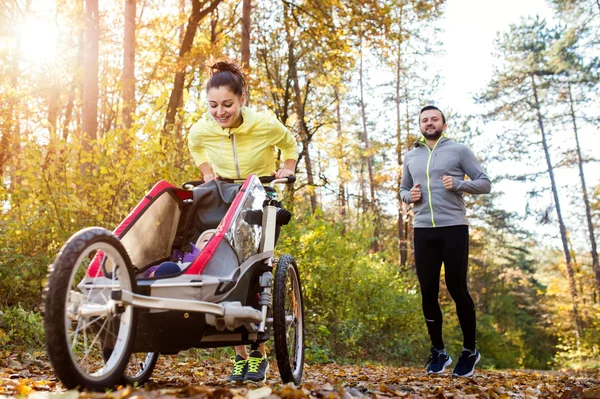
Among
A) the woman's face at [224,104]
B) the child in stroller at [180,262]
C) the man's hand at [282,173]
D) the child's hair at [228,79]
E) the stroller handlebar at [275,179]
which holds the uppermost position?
the child's hair at [228,79]

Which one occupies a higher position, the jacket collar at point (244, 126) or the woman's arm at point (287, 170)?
the jacket collar at point (244, 126)

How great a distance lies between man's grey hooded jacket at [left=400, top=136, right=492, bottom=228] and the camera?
5.11 meters

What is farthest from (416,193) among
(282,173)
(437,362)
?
(282,173)

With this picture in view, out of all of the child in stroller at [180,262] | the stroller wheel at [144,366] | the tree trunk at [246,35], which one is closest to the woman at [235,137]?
the stroller wheel at [144,366]

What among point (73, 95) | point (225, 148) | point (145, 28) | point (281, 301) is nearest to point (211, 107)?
point (225, 148)

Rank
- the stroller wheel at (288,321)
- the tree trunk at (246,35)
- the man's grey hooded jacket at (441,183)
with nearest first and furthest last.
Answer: the stroller wheel at (288,321) → the man's grey hooded jacket at (441,183) → the tree trunk at (246,35)

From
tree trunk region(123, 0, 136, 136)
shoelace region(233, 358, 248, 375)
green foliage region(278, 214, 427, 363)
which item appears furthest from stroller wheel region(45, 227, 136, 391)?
tree trunk region(123, 0, 136, 136)

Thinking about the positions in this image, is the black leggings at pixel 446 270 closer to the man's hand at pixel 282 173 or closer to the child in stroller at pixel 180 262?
the man's hand at pixel 282 173

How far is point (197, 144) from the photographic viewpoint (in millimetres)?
4449

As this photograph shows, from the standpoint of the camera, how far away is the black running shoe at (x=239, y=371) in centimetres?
382

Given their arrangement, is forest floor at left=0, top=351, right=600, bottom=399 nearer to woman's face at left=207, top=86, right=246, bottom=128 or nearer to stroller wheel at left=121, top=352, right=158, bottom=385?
stroller wheel at left=121, top=352, right=158, bottom=385

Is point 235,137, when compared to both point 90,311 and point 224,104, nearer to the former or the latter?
point 224,104

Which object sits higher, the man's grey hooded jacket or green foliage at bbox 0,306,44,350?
the man's grey hooded jacket

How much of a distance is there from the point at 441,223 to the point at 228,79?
2220mm
